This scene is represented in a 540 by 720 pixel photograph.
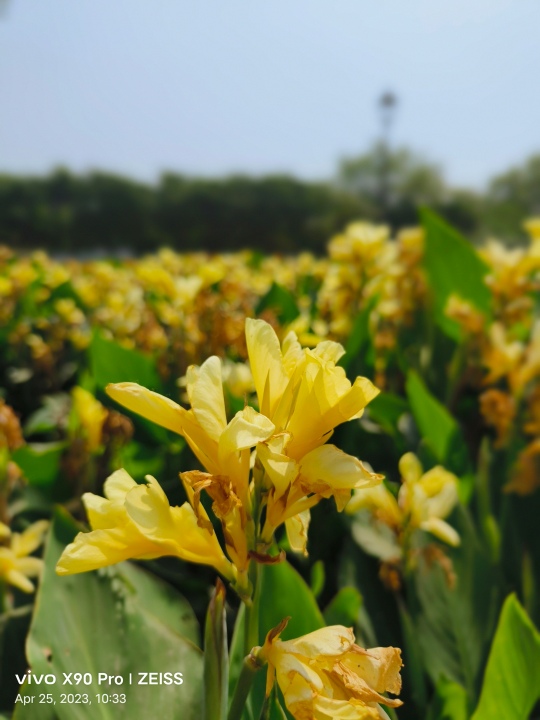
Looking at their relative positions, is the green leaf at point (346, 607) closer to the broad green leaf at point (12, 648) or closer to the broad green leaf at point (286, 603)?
the broad green leaf at point (286, 603)

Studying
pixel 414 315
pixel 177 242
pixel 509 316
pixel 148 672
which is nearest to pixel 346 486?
pixel 148 672

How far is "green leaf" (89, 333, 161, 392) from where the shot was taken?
1465 millimetres

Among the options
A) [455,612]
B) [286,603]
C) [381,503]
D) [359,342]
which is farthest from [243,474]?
[359,342]

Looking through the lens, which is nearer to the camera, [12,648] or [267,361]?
[267,361]

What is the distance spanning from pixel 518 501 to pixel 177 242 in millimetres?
22051

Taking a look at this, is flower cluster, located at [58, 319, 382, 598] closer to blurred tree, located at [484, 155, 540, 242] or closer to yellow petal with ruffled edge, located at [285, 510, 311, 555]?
yellow petal with ruffled edge, located at [285, 510, 311, 555]

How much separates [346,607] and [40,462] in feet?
2.62

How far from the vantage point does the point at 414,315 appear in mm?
2061

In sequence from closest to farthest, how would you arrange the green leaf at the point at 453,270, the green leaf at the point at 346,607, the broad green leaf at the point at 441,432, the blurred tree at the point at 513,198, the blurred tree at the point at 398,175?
the green leaf at the point at 346,607 < the broad green leaf at the point at 441,432 < the green leaf at the point at 453,270 < the blurred tree at the point at 513,198 < the blurred tree at the point at 398,175

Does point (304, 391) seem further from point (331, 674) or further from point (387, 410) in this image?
point (387, 410)

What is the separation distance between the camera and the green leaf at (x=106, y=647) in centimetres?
70

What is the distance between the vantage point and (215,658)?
0.49 meters

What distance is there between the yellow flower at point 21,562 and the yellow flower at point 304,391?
2.00 ft

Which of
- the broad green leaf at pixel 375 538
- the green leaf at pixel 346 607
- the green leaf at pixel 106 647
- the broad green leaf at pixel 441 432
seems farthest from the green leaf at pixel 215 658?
the broad green leaf at pixel 441 432
